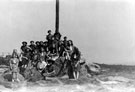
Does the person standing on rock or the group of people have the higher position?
the group of people

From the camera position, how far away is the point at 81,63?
1030 cm

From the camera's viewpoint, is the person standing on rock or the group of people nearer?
the person standing on rock

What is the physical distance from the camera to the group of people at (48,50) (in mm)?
10250

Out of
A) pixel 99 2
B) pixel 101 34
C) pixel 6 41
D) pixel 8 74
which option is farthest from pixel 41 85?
pixel 99 2

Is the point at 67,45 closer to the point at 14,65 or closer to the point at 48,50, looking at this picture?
the point at 48,50

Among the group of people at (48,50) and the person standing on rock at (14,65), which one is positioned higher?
the group of people at (48,50)

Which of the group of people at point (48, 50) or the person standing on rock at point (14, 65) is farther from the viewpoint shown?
the group of people at point (48, 50)

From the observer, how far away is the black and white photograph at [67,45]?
10188 mm

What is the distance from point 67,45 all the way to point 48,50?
562 millimetres

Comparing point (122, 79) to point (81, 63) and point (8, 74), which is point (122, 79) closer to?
point (81, 63)

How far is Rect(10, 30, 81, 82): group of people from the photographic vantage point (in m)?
10.2

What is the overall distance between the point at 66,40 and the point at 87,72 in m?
1.10

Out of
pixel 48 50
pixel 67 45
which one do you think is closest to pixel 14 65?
pixel 48 50

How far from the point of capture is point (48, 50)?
10.3 meters
